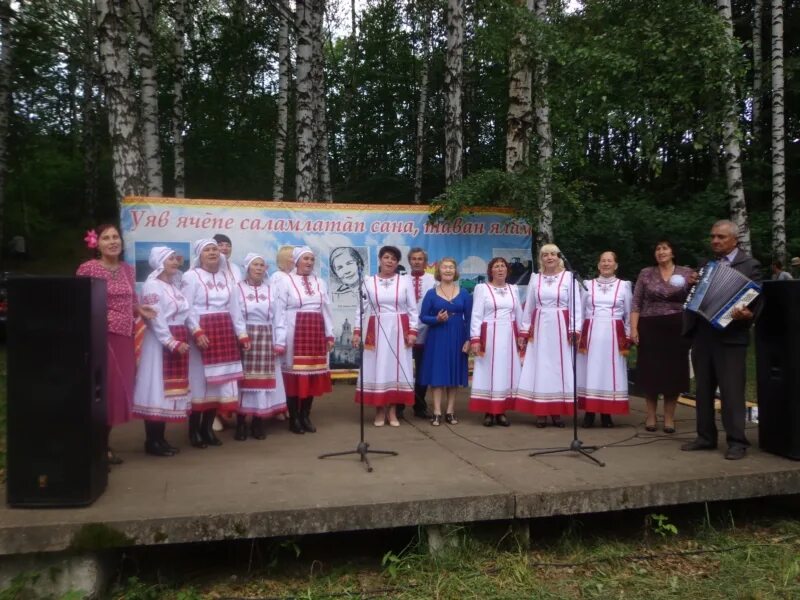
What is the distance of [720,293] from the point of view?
5.02 m

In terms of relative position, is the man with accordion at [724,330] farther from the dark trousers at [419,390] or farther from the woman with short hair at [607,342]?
the dark trousers at [419,390]

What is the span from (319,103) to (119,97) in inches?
342

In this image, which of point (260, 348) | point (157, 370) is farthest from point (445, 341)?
point (157, 370)

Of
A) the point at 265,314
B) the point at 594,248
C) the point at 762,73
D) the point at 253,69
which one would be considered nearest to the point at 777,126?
the point at 762,73

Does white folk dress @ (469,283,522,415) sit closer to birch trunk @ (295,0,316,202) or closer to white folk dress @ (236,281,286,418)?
white folk dress @ (236,281,286,418)

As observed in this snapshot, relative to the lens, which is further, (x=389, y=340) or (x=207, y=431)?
(x=389, y=340)

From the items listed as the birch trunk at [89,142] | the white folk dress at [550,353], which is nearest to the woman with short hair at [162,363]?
the white folk dress at [550,353]

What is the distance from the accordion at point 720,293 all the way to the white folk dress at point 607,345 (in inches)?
39.6

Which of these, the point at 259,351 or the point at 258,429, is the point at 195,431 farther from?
the point at 259,351

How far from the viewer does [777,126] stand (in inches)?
572

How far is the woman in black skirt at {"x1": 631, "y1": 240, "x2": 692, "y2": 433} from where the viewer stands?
591cm

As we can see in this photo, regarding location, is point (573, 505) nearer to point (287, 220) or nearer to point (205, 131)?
point (287, 220)

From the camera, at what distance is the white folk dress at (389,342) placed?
6375 mm

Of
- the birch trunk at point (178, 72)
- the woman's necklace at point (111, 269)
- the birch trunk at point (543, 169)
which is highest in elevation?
the birch trunk at point (178, 72)
